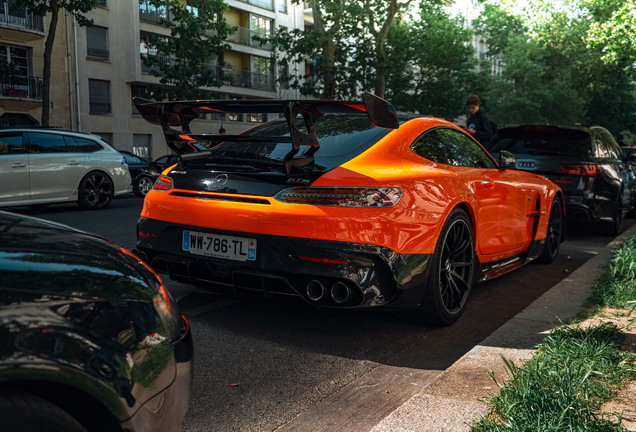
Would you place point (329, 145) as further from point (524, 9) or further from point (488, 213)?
point (524, 9)

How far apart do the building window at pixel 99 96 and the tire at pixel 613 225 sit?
28.6 metres

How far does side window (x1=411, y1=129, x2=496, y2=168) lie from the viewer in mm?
4129

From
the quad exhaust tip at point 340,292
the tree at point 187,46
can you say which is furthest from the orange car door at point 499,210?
the tree at point 187,46

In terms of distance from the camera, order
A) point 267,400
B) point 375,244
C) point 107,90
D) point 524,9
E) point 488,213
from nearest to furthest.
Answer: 1. point 267,400
2. point 375,244
3. point 488,213
4. point 107,90
5. point 524,9

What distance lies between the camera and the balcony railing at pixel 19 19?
2759 cm

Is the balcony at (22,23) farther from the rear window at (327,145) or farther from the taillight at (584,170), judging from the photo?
the rear window at (327,145)

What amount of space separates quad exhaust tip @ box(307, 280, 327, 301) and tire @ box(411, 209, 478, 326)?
2.41ft

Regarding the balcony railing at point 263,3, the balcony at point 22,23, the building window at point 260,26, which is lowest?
the balcony at point 22,23

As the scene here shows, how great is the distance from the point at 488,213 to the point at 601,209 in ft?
13.7

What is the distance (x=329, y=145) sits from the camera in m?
3.82

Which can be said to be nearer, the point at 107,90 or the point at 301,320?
the point at 301,320

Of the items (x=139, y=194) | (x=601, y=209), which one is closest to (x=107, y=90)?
(x=139, y=194)

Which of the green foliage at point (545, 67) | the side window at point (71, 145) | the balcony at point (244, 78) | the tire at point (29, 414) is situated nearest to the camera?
the tire at point (29, 414)

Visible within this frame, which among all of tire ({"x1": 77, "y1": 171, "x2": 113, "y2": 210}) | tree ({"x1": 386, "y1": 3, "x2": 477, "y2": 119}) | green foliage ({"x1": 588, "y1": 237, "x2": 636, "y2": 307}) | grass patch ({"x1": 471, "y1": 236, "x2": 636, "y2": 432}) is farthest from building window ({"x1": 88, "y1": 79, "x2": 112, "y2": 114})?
grass patch ({"x1": 471, "y1": 236, "x2": 636, "y2": 432})
